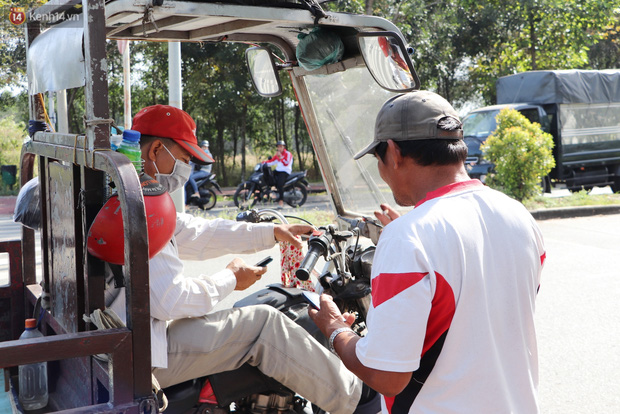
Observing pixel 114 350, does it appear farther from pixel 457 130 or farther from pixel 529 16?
pixel 529 16

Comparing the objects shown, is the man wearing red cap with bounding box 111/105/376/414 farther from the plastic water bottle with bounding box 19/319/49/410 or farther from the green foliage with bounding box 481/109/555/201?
the green foliage with bounding box 481/109/555/201

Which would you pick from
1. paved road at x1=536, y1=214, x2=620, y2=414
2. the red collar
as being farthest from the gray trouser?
paved road at x1=536, y1=214, x2=620, y2=414

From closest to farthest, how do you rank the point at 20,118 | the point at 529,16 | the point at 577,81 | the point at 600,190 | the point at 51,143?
the point at 51,143 < the point at 577,81 < the point at 600,190 < the point at 529,16 < the point at 20,118

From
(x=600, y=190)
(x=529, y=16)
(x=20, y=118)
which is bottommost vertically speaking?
(x=600, y=190)

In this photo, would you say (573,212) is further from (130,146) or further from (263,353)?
(130,146)

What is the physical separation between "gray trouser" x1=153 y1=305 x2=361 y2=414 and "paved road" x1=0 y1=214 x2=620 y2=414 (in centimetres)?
191

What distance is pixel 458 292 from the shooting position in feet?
5.02

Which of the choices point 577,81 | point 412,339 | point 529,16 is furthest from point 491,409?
point 529,16

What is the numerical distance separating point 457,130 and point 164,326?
4.12 feet

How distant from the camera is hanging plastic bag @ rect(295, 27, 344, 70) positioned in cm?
260

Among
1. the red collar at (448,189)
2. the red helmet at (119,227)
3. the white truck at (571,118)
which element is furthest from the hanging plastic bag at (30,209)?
the white truck at (571,118)

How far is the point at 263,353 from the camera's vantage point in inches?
96.2

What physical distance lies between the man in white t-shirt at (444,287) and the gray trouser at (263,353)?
75 cm

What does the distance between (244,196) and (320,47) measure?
41.6ft
